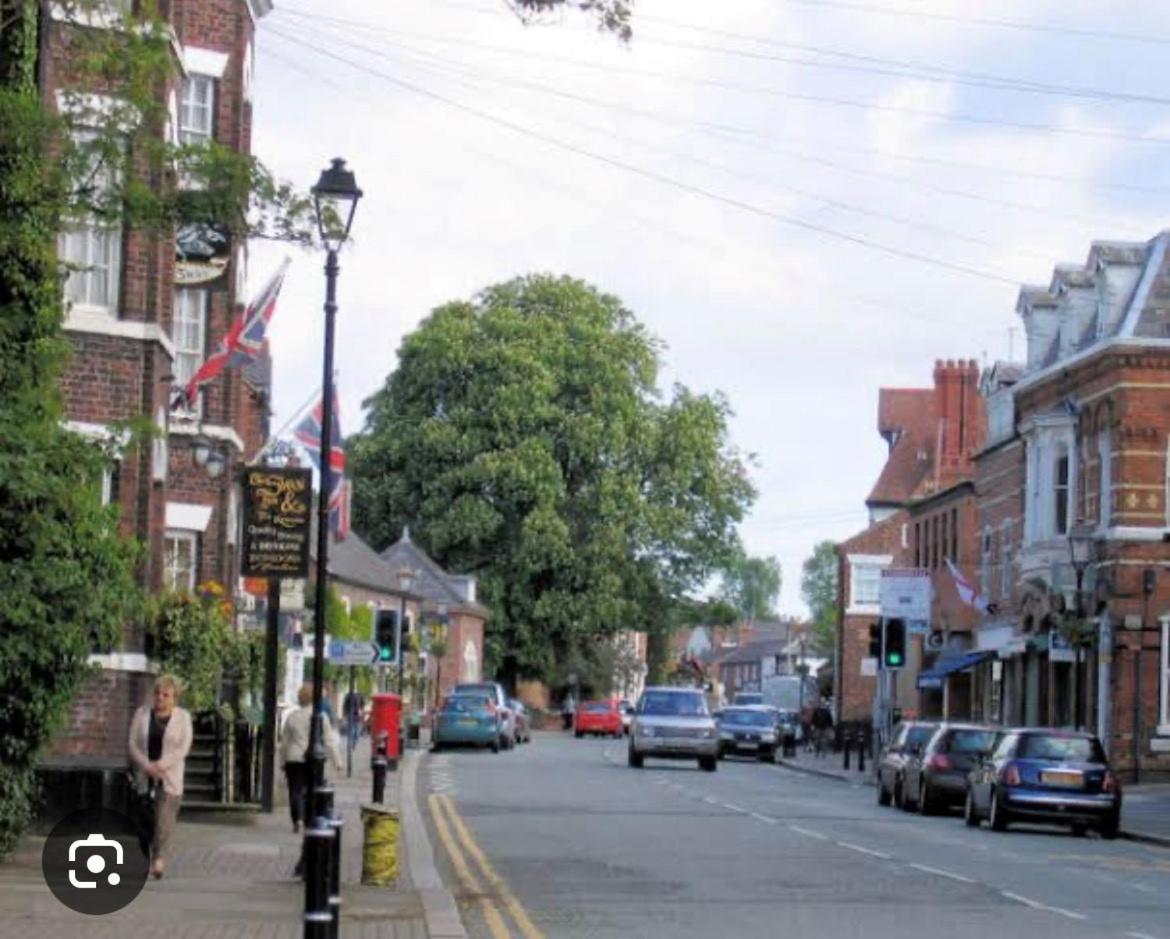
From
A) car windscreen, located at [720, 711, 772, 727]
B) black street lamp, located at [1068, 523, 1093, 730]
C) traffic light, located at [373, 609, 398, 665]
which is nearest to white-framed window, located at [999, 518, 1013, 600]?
car windscreen, located at [720, 711, 772, 727]

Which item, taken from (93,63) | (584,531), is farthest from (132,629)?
(584,531)

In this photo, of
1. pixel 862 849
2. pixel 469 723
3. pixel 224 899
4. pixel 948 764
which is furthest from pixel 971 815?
pixel 469 723

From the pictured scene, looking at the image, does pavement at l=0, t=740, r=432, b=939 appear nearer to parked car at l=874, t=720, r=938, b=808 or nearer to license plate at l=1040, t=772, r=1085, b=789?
license plate at l=1040, t=772, r=1085, b=789

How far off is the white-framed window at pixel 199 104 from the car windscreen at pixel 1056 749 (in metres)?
13.7

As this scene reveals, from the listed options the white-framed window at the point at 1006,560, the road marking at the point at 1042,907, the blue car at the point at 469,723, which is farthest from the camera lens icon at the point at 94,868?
the white-framed window at the point at 1006,560

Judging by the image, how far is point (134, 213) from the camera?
1953cm

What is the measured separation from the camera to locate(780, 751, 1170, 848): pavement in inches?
1423

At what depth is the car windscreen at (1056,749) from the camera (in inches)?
1363

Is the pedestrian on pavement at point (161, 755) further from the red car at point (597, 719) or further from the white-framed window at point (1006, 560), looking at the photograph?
the red car at point (597, 719)

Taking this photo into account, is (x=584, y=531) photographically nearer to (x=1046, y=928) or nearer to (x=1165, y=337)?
(x=1165, y=337)

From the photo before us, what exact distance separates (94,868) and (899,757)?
24.3 m

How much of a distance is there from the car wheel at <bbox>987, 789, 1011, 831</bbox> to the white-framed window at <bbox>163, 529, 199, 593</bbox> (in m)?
11.1

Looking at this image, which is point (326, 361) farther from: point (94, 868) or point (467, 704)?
point (467, 704)

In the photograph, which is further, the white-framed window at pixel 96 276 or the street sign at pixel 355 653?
the street sign at pixel 355 653
